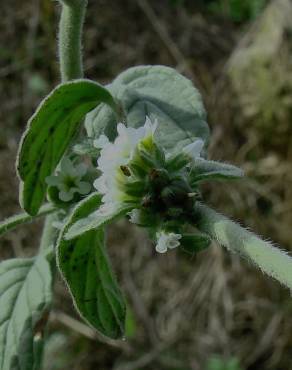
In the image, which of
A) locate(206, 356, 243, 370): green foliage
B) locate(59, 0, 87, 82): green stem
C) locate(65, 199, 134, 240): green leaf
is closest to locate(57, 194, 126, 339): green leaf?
locate(65, 199, 134, 240): green leaf

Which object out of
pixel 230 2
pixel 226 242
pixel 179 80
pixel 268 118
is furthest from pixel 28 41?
pixel 226 242

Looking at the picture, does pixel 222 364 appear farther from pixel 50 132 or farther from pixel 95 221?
pixel 95 221

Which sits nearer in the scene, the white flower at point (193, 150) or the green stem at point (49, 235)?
the white flower at point (193, 150)

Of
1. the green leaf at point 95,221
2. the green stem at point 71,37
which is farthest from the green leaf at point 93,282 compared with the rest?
the green stem at point 71,37

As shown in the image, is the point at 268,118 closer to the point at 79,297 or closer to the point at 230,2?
the point at 230,2

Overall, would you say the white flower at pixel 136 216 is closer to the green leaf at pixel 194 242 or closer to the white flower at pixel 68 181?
the green leaf at pixel 194 242

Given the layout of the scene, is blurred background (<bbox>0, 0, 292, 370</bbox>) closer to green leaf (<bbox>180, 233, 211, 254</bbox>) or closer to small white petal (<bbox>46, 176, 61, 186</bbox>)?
small white petal (<bbox>46, 176, 61, 186</bbox>)

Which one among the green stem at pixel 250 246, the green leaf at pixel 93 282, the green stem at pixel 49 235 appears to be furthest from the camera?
the green stem at pixel 49 235
